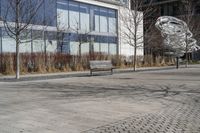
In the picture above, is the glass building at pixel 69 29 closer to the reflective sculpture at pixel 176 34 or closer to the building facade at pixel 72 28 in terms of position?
the building facade at pixel 72 28

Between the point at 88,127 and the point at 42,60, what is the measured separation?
20961 millimetres

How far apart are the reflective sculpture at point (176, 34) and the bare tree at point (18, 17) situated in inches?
775

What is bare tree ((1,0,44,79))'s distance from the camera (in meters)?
21.7

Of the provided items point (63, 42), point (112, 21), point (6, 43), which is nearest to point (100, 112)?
point (6, 43)

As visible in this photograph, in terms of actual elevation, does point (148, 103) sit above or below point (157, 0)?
below

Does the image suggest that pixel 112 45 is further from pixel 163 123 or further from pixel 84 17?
pixel 163 123

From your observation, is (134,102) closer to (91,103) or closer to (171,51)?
(91,103)

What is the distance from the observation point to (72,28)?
38.5 m

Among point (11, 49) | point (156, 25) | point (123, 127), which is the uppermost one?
point (156, 25)

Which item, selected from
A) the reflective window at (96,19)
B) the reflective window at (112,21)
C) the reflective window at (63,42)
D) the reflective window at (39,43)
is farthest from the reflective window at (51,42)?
the reflective window at (112,21)

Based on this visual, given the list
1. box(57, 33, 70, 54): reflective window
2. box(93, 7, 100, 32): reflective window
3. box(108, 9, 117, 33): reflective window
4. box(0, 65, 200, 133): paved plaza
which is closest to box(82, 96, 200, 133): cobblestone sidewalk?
box(0, 65, 200, 133): paved plaza

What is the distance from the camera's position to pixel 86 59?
33.1 metres

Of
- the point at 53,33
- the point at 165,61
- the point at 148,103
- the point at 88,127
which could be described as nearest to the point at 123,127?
the point at 88,127

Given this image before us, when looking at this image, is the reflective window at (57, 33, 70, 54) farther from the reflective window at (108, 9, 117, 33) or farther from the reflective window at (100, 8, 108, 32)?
the reflective window at (108, 9, 117, 33)
